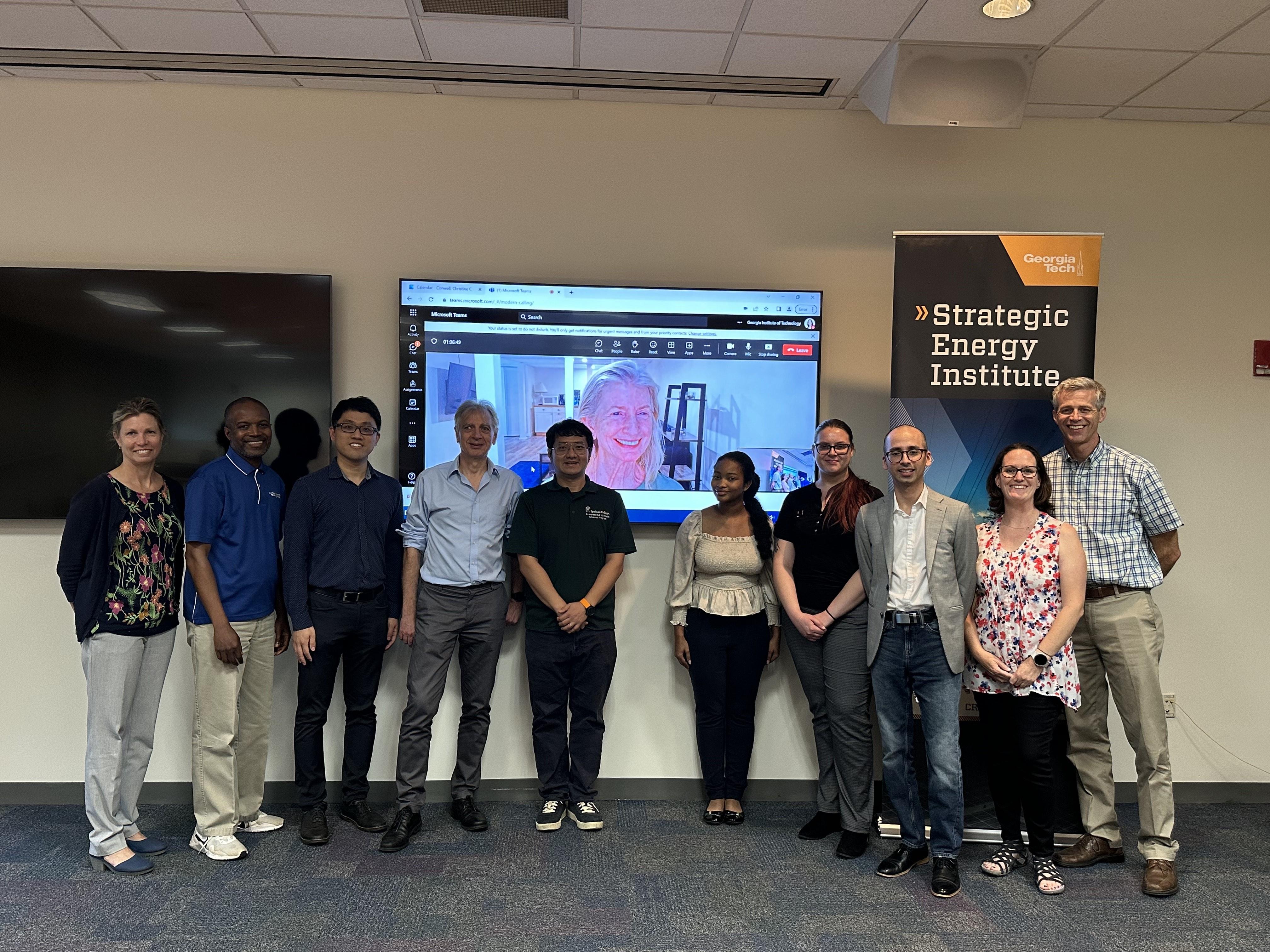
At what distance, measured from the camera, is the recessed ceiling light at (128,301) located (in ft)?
12.6

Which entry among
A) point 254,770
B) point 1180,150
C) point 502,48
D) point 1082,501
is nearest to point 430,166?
point 502,48

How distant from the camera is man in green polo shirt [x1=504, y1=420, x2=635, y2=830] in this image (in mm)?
3662

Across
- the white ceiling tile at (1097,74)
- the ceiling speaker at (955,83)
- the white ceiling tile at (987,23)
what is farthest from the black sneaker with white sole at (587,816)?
the white ceiling tile at (1097,74)

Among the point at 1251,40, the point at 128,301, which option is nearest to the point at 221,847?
the point at 128,301

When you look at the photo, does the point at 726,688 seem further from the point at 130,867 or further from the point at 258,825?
the point at 130,867

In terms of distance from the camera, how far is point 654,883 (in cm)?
317

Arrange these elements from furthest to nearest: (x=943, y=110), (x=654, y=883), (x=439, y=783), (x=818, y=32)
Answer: (x=439, y=783) < (x=943, y=110) < (x=818, y=32) < (x=654, y=883)

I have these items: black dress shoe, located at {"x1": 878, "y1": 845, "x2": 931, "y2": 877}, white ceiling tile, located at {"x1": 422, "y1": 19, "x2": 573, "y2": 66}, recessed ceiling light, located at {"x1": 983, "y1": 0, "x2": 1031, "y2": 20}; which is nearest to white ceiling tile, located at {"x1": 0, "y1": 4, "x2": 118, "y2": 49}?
white ceiling tile, located at {"x1": 422, "y1": 19, "x2": 573, "y2": 66}

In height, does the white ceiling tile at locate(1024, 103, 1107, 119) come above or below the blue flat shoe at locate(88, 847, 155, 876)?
above

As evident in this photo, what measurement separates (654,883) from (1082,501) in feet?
6.81

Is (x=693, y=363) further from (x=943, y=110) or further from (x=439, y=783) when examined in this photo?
(x=439, y=783)

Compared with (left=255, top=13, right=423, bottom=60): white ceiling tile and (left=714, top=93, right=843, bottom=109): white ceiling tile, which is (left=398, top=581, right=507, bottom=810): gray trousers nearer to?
(left=255, top=13, right=423, bottom=60): white ceiling tile

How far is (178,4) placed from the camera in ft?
10.7

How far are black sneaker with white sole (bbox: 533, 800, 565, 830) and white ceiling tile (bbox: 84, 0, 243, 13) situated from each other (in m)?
3.22
